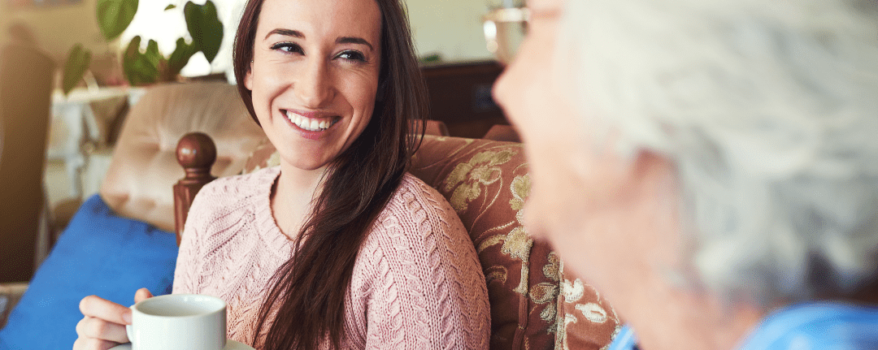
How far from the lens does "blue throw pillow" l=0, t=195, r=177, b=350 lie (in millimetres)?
1591

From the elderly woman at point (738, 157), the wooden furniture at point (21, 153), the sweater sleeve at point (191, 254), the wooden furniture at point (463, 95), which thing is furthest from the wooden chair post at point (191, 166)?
the wooden furniture at point (463, 95)

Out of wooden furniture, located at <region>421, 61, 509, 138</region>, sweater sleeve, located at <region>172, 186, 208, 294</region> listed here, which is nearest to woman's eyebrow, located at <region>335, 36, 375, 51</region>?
sweater sleeve, located at <region>172, 186, 208, 294</region>

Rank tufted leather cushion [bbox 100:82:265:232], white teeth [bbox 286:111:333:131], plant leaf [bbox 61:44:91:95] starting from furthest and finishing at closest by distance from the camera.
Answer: plant leaf [bbox 61:44:91:95] < tufted leather cushion [bbox 100:82:265:232] < white teeth [bbox 286:111:333:131]

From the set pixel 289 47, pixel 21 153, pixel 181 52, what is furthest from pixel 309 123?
pixel 21 153

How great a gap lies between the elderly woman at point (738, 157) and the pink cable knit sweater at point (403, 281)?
0.62 meters

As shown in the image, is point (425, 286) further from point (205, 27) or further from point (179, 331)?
point (205, 27)

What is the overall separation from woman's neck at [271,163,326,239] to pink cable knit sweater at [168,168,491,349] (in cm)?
3

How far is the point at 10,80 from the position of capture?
3.13 m

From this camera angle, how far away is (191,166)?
1467 millimetres

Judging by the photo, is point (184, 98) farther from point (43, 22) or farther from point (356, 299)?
point (43, 22)

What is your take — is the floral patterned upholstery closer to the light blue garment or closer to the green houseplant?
the light blue garment

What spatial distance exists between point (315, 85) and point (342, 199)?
192 mm

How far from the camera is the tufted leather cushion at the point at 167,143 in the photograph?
1981mm

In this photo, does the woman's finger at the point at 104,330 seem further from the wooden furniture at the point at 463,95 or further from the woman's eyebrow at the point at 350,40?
the wooden furniture at the point at 463,95
